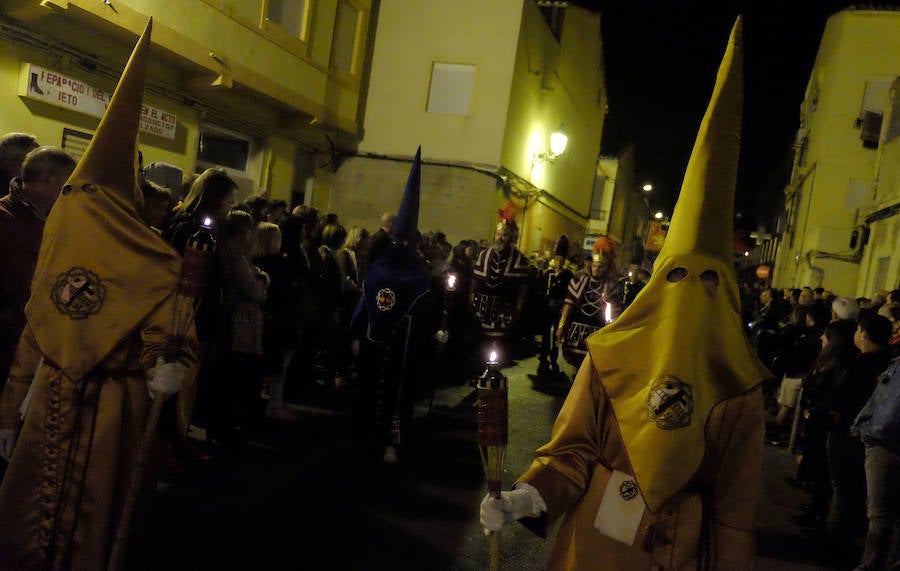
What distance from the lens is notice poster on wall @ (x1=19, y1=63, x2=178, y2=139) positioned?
7.91 metres

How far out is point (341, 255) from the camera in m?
7.89

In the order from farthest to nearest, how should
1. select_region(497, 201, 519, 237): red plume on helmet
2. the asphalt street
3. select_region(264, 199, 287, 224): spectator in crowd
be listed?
select_region(497, 201, 519, 237): red plume on helmet
select_region(264, 199, 287, 224): spectator in crowd
the asphalt street

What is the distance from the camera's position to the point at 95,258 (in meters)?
2.70

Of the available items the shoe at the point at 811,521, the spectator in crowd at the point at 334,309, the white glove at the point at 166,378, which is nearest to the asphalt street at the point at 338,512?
the shoe at the point at 811,521

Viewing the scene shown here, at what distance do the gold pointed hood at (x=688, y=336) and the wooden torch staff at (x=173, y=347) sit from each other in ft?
5.35

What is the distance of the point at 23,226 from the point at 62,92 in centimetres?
626

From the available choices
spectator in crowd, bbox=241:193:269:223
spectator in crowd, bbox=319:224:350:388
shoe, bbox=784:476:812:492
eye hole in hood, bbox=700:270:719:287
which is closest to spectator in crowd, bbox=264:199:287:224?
spectator in crowd, bbox=241:193:269:223

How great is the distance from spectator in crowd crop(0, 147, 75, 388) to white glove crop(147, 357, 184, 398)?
47.8 inches

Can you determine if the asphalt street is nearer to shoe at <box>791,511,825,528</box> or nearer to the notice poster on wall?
shoe at <box>791,511,825,528</box>

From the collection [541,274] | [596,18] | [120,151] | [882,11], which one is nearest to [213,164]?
[541,274]

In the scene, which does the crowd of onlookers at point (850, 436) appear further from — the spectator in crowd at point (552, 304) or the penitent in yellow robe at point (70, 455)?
the spectator in crowd at point (552, 304)

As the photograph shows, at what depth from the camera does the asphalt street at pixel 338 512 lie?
12.9 ft

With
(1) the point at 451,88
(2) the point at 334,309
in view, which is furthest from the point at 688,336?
(1) the point at 451,88

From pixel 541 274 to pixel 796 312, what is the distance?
15.4 ft
